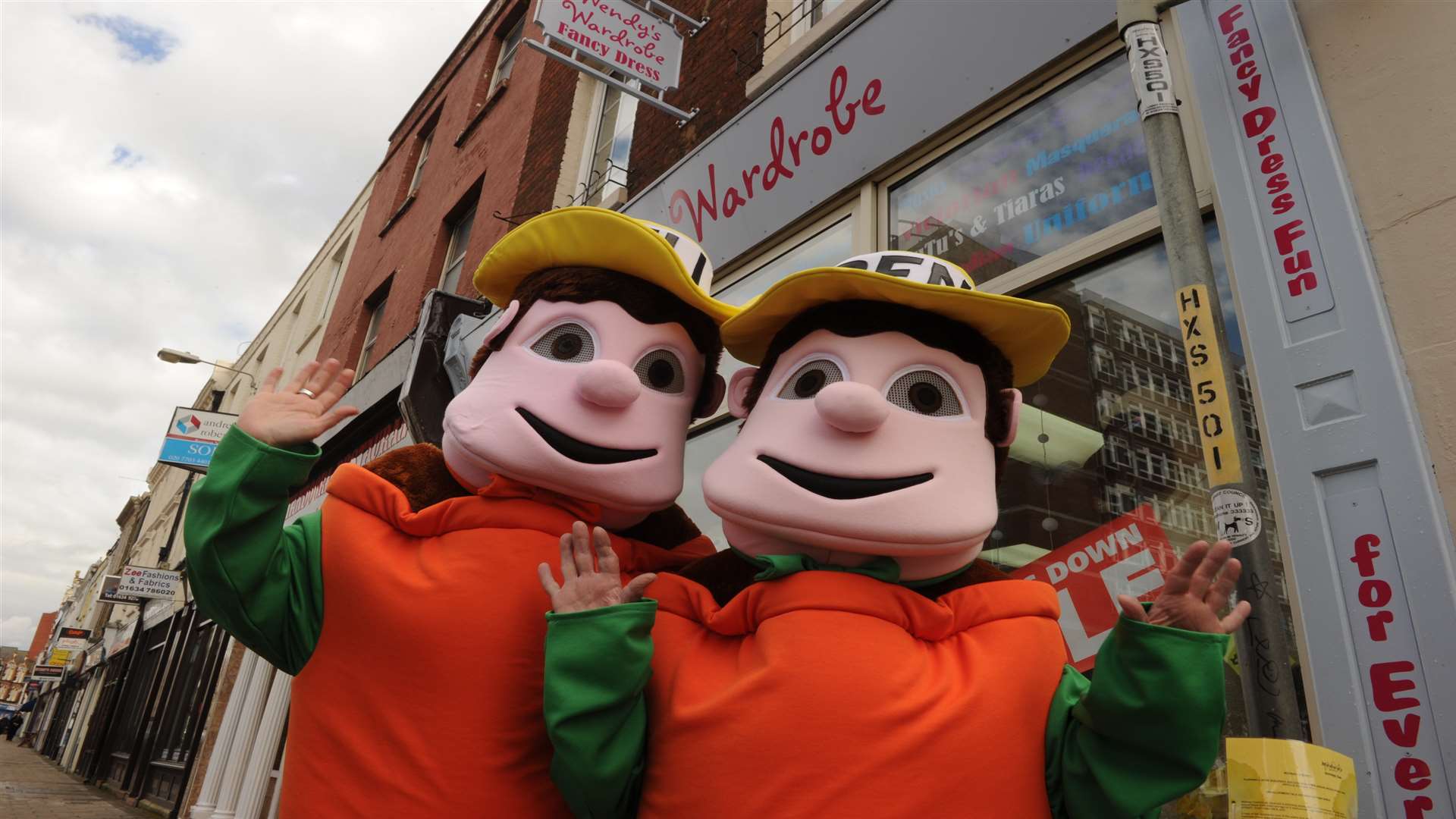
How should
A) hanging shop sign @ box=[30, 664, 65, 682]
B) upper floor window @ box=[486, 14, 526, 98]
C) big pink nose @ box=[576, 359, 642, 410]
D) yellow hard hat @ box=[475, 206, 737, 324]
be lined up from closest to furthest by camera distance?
big pink nose @ box=[576, 359, 642, 410] → yellow hard hat @ box=[475, 206, 737, 324] → upper floor window @ box=[486, 14, 526, 98] → hanging shop sign @ box=[30, 664, 65, 682]

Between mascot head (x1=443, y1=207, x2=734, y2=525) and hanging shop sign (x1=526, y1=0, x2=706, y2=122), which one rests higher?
hanging shop sign (x1=526, y1=0, x2=706, y2=122)

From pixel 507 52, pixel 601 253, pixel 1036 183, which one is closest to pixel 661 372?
pixel 601 253

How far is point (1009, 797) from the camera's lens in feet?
5.24

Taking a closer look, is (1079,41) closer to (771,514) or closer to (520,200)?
(771,514)

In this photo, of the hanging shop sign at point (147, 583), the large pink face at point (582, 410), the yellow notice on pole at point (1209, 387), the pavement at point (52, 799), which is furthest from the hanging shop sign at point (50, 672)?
the yellow notice on pole at point (1209, 387)

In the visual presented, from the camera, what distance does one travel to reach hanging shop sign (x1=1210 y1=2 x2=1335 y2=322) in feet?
8.14

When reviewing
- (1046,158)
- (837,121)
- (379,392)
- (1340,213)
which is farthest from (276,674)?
(1340,213)

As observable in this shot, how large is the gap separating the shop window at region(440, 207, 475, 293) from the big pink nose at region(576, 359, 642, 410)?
840 cm

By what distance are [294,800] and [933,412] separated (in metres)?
1.60

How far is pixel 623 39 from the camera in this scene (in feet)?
19.7

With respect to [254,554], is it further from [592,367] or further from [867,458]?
[867,458]

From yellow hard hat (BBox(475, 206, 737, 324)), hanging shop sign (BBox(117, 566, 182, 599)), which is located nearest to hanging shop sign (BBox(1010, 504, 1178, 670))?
yellow hard hat (BBox(475, 206, 737, 324))

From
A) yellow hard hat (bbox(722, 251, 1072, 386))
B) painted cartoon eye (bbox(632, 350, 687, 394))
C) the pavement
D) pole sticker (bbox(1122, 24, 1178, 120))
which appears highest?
pole sticker (bbox(1122, 24, 1178, 120))

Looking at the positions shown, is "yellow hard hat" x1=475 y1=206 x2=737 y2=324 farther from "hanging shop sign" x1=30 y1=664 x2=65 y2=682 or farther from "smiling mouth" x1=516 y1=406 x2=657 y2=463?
"hanging shop sign" x1=30 y1=664 x2=65 y2=682
